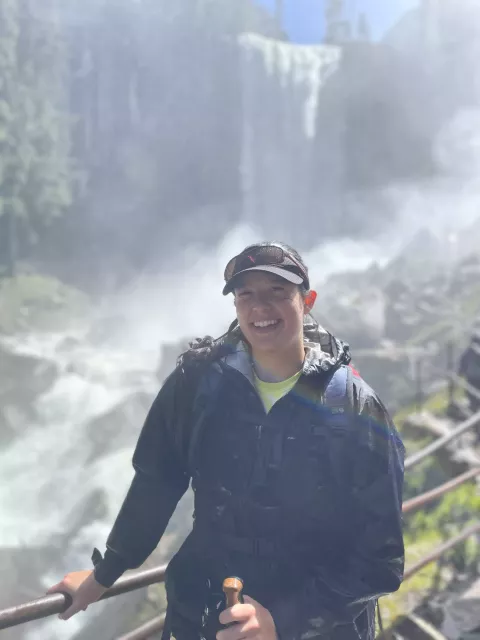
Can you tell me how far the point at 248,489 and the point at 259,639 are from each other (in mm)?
336

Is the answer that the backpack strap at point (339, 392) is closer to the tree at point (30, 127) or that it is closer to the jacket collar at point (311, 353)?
the jacket collar at point (311, 353)

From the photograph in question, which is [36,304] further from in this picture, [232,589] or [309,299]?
[232,589]

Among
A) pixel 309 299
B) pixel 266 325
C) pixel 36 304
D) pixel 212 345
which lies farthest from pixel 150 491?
pixel 36 304

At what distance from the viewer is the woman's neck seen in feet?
4.75

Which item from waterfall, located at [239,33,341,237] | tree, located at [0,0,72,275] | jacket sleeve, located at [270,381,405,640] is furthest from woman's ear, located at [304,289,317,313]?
waterfall, located at [239,33,341,237]

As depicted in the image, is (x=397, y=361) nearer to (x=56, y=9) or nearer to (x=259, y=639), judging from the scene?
(x=259, y=639)

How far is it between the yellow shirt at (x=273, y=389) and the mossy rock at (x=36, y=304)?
85.6ft

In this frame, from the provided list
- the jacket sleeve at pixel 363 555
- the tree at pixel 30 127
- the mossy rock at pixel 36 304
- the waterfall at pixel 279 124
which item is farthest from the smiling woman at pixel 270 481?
the waterfall at pixel 279 124

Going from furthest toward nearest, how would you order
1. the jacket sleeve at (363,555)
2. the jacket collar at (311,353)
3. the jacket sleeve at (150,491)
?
the jacket sleeve at (150,491)
the jacket collar at (311,353)
the jacket sleeve at (363,555)

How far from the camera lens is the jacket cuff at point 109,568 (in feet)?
5.06

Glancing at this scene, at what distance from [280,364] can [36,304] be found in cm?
2798

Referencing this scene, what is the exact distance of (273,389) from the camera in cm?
145

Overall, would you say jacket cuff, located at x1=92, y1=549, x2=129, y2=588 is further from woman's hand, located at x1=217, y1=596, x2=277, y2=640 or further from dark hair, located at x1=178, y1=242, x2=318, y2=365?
dark hair, located at x1=178, y1=242, x2=318, y2=365

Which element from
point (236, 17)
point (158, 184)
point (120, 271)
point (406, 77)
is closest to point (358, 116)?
point (406, 77)
